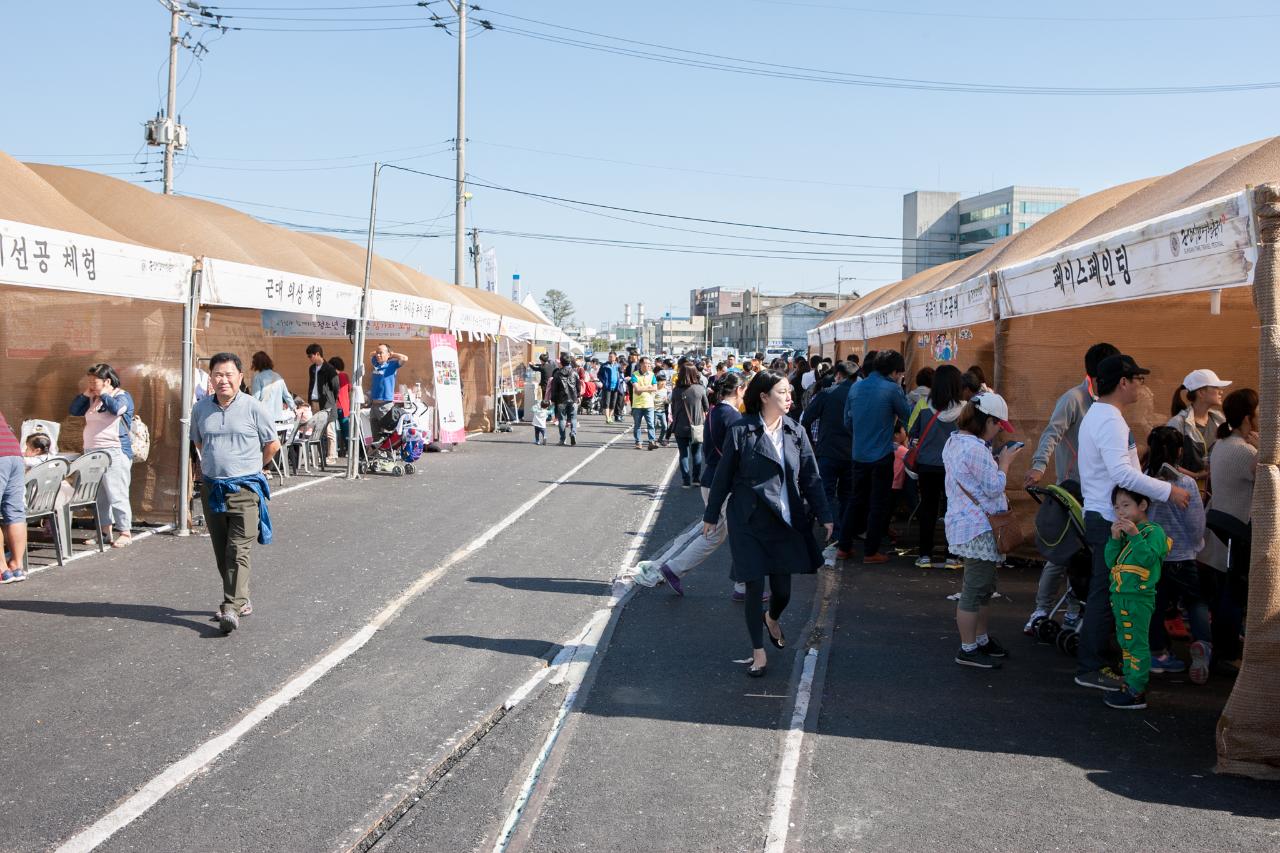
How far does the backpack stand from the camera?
10484 millimetres

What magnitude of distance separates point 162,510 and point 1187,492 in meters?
9.55

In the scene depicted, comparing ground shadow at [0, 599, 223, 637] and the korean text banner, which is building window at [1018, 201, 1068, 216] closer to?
the korean text banner

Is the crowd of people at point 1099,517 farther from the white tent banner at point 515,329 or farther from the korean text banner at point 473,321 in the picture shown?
the white tent banner at point 515,329

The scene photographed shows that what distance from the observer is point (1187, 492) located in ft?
18.3

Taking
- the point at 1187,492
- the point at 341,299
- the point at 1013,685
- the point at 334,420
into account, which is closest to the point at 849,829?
the point at 1013,685

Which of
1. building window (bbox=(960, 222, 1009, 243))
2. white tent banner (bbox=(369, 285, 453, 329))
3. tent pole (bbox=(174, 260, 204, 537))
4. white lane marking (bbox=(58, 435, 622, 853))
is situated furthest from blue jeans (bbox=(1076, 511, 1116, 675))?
building window (bbox=(960, 222, 1009, 243))

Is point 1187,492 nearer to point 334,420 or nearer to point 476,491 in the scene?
point 476,491

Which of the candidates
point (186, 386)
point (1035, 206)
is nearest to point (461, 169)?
point (186, 386)

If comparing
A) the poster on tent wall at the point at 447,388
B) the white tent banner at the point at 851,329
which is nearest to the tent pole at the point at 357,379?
the poster on tent wall at the point at 447,388

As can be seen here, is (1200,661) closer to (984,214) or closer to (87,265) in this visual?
(87,265)

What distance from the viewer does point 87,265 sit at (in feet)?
29.3

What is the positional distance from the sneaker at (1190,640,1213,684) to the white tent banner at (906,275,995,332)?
414cm

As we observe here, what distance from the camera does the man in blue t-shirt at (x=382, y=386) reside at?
1681 cm

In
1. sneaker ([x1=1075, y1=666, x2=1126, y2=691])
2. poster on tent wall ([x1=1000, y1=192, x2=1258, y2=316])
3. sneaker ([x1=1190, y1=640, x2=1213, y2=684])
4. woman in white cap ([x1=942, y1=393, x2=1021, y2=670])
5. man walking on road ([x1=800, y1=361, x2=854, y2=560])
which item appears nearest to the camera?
poster on tent wall ([x1=1000, y1=192, x2=1258, y2=316])
